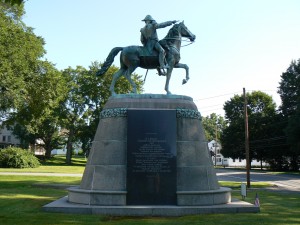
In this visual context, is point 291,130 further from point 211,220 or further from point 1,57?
point 211,220

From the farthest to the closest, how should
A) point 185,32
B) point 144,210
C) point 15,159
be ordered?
point 15,159 → point 185,32 → point 144,210

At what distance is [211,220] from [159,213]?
1691 millimetres

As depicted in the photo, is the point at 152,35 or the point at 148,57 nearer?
the point at 152,35

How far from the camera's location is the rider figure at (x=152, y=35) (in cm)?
1384

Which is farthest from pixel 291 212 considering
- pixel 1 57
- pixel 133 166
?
pixel 1 57

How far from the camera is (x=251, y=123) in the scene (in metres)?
71.2

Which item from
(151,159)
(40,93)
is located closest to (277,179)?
(40,93)

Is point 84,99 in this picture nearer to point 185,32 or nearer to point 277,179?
point 277,179

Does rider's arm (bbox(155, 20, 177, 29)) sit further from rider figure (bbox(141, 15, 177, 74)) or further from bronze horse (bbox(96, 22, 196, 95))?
bronze horse (bbox(96, 22, 196, 95))

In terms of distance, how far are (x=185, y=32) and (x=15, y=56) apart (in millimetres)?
23459

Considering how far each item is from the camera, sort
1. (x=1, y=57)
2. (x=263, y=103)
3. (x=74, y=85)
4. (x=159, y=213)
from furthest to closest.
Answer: (x=263, y=103) → (x=74, y=85) → (x=1, y=57) → (x=159, y=213)

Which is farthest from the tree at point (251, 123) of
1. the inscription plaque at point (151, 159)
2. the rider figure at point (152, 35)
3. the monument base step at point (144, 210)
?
the monument base step at point (144, 210)

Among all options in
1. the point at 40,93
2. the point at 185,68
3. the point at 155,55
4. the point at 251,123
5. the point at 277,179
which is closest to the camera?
the point at 155,55

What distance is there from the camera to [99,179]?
12.3 m
